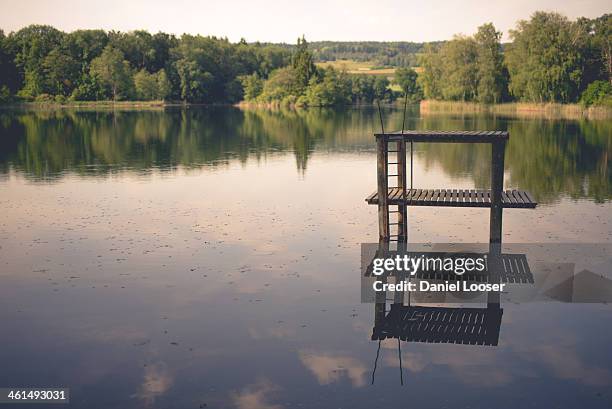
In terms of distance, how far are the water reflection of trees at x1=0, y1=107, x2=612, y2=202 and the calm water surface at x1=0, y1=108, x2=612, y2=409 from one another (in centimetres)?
112

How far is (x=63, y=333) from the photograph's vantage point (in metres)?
14.0

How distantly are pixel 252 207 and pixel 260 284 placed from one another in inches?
434

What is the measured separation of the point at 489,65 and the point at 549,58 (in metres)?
12.4

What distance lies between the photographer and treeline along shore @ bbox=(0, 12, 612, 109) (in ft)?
331

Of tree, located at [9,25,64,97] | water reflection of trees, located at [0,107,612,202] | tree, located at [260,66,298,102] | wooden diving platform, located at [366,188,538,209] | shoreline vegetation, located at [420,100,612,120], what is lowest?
water reflection of trees, located at [0,107,612,202]

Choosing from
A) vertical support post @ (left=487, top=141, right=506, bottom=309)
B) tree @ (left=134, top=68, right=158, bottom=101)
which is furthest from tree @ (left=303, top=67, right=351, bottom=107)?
vertical support post @ (left=487, top=141, right=506, bottom=309)

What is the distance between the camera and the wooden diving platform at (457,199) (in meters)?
19.0

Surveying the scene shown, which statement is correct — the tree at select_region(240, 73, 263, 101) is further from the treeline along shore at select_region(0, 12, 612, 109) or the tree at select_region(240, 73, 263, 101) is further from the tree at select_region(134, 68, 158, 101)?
the tree at select_region(134, 68, 158, 101)

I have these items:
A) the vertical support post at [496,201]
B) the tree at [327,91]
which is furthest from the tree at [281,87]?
the vertical support post at [496,201]

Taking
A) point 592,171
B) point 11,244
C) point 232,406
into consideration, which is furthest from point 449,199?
point 592,171

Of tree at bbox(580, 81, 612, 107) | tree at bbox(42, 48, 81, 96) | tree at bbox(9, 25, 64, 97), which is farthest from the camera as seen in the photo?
tree at bbox(42, 48, 81, 96)

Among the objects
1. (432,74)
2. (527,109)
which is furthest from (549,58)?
(432,74)

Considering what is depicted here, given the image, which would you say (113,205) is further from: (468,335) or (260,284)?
(468,335)

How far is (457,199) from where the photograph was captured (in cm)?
1934
